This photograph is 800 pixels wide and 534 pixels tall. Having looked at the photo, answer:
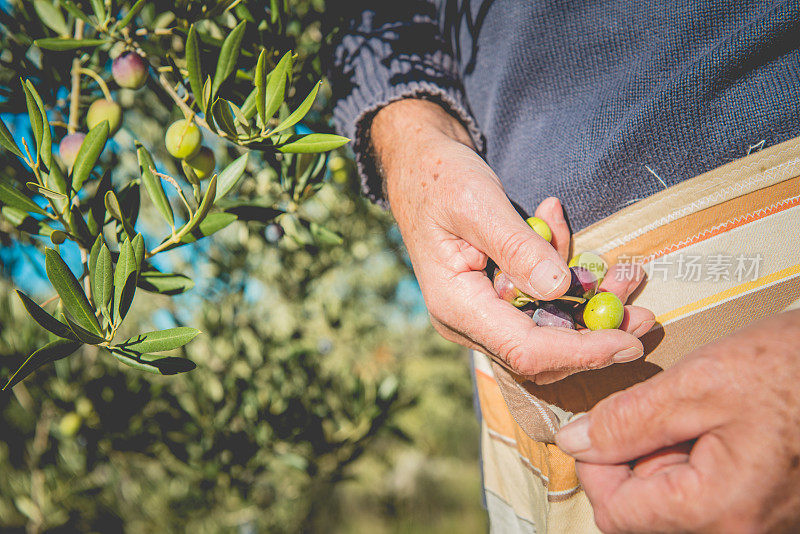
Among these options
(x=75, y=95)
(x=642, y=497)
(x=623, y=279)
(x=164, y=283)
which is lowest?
(x=642, y=497)

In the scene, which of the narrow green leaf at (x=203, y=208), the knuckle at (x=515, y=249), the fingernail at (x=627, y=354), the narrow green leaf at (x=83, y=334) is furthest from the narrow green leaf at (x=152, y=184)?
the fingernail at (x=627, y=354)

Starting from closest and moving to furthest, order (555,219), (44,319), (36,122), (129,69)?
(44,319)
(36,122)
(129,69)
(555,219)

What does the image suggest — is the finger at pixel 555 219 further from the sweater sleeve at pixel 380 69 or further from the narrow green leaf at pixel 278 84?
the narrow green leaf at pixel 278 84

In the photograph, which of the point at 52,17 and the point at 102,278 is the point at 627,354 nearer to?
the point at 102,278

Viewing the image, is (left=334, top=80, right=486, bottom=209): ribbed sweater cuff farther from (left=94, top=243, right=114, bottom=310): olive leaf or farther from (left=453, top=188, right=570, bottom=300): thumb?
(left=94, top=243, right=114, bottom=310): olive leaf

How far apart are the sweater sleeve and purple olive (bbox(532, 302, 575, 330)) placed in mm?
641

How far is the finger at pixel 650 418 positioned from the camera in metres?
0.66

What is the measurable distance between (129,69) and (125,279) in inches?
21.4

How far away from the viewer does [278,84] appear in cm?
83

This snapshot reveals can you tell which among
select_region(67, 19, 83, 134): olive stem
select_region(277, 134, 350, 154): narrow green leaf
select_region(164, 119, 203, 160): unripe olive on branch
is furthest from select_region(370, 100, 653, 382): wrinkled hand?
select_region(67, 19, 83, 134): olive stem

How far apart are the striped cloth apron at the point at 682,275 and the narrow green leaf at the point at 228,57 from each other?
891 mm

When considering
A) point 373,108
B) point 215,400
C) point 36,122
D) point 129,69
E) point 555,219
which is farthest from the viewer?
point 215,400

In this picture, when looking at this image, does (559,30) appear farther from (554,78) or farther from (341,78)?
(341,78)

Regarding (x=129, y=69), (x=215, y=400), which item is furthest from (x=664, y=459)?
(x=215, y=400)
